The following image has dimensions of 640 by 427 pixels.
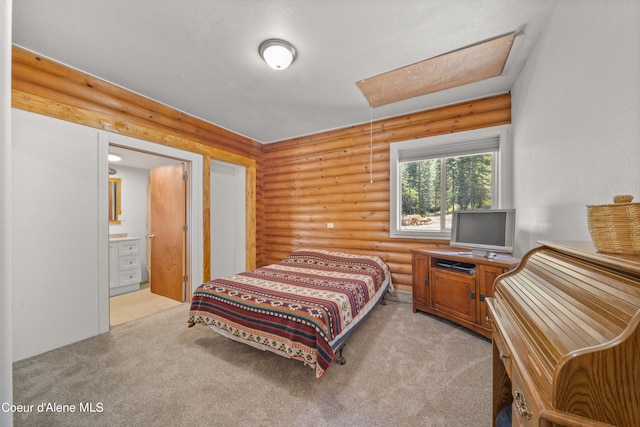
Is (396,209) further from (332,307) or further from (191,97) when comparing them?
(191,97)

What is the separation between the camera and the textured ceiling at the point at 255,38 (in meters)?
1.67

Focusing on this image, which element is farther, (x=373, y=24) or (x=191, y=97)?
(x=191, y=97)

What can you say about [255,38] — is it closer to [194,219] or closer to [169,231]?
[194,219]

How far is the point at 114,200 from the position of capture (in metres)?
4.36

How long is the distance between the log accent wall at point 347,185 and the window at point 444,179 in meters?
0.13

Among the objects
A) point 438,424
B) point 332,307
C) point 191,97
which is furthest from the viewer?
point 191,97

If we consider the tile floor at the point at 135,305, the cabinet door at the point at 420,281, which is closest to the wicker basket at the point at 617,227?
the cabinet door at the point at 420,281

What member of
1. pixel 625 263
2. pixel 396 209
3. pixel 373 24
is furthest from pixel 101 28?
pixel 396 209

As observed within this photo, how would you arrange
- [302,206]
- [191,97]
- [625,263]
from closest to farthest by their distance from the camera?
[625,263]
[191,97]
[302,206]

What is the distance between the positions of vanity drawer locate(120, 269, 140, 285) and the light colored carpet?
1.75 metres

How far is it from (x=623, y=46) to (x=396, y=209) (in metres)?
2.52

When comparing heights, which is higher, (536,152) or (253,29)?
(253,29)

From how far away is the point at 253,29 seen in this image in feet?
6.05

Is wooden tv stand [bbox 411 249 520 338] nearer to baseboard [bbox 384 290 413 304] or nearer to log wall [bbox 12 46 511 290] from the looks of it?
baseboard [bbox 384 290 413 304]
